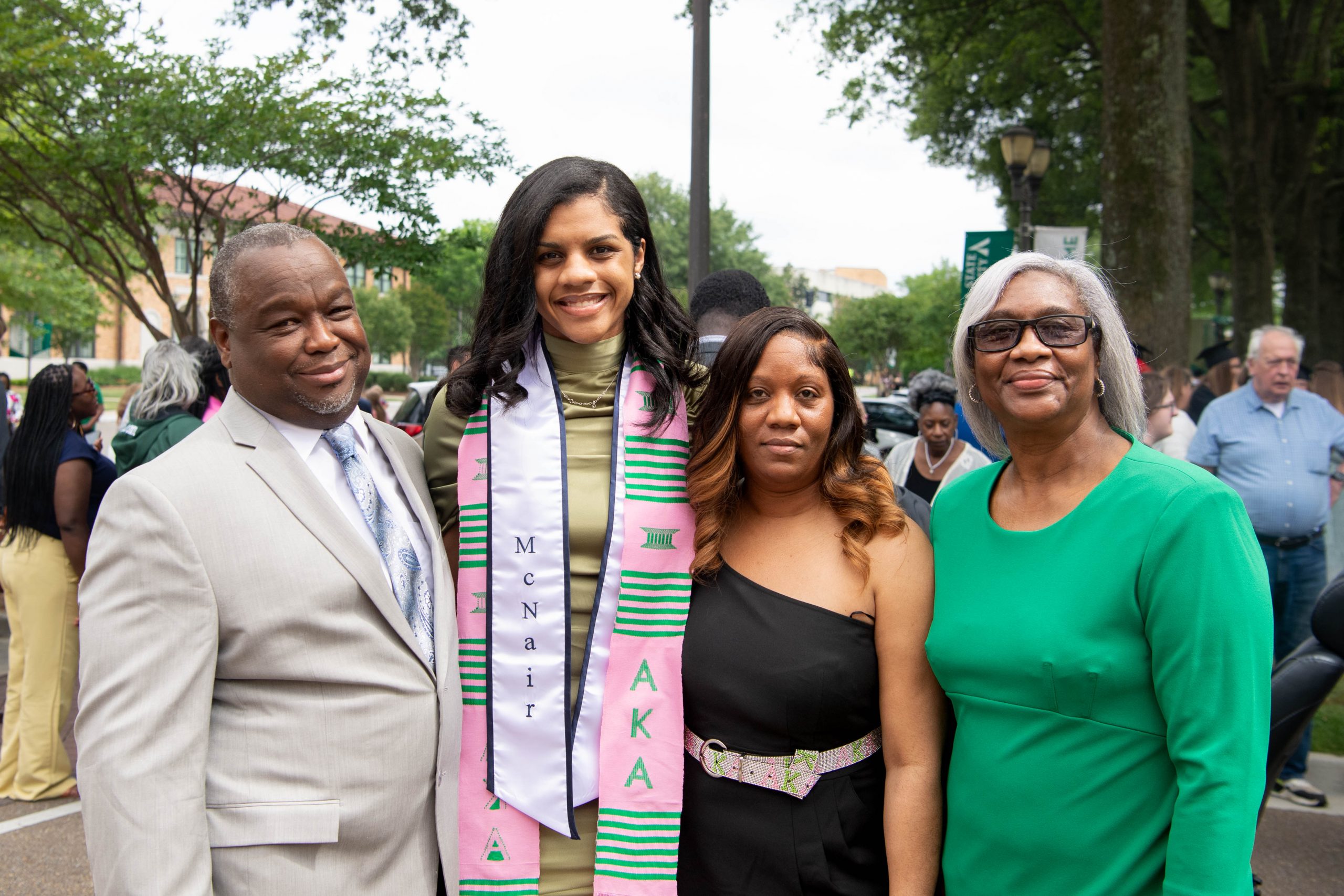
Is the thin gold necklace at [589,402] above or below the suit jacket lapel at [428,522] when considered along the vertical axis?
above

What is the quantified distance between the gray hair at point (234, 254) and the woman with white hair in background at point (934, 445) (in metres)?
4.06

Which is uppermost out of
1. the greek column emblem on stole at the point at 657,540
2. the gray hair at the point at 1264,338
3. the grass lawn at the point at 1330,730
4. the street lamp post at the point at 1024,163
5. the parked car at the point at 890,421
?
the street lamp post at the point at 1024,163

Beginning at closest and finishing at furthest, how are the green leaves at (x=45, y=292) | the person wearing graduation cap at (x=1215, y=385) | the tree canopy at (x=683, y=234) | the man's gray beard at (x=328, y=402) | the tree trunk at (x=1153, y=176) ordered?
the man's gray beard at (x=328, y=402) < the person wearing graduation cap at (x=1215, y=385) < the tree trunk at (x=1153, y=176) < the green leaves at (x=45, y=292) < the tree canopy at (x=683, y=234)

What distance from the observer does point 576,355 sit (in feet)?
8.00

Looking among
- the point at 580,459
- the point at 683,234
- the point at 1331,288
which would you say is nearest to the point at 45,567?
the point at 580,459

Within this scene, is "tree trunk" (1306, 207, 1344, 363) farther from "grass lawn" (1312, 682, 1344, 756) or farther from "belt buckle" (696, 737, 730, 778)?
"belt buckle" (696, 737, 730, 778)

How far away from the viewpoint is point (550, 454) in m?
2.36

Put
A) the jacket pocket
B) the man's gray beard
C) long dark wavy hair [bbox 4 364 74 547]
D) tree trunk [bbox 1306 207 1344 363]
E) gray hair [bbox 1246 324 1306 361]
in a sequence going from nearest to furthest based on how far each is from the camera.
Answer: the jacket pocket, the man's gray beard, long dark wavy hair [bbox 4 364 74 547], gray hair [bbox 1246 324 1306 361], tree trunk [bbox 1306 207 1344 363]

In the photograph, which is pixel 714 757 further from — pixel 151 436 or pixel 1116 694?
pixel 151 436

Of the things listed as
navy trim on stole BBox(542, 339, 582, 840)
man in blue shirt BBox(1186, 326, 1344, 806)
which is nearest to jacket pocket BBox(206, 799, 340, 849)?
navy trim on stole BBox(542, 339, 582, 840)

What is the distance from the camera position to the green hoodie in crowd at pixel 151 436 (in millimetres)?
4750

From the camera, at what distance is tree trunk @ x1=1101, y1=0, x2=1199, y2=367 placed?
824 cm

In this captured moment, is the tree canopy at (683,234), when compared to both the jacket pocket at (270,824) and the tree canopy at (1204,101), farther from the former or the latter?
the jacket pocket at (270,824)

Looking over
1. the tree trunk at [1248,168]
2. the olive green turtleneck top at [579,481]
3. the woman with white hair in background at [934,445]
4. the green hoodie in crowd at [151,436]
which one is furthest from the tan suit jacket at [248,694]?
the tree trunk at [1248,168]
